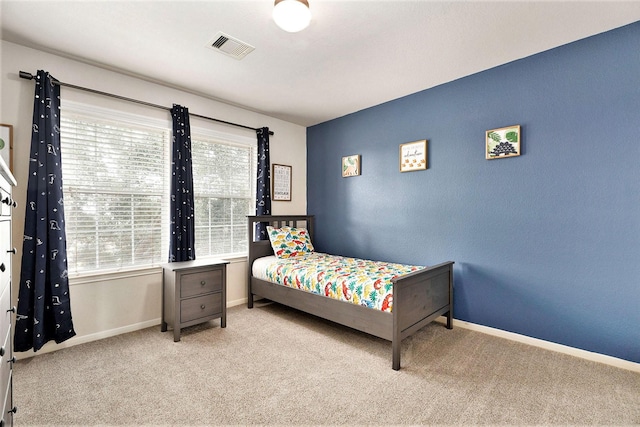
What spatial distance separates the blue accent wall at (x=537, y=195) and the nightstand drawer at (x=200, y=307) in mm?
1947

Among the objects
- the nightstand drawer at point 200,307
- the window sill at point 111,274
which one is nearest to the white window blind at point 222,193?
the window sill at point 111,274

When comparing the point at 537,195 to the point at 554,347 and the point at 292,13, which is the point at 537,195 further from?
the point at 292,13

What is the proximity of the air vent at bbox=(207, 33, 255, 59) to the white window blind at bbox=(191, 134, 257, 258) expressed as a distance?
1.22 m

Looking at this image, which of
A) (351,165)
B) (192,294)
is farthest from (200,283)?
(351,165)

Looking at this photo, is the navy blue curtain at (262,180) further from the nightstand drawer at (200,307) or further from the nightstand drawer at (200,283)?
the nightstand drawer at (200,307)

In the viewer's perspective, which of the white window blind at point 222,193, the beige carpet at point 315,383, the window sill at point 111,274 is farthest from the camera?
the white window blind at point 222,193

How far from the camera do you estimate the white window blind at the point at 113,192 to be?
2.67 metres

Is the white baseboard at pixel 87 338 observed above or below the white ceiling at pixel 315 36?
below

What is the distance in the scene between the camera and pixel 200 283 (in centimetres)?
292

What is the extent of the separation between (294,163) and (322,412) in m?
3.35

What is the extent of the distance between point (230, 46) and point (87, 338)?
108 inches

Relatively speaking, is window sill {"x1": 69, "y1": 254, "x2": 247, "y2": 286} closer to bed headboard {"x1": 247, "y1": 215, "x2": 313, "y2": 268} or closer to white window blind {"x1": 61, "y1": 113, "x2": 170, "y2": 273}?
white window blind {"x1": 61, "y1": 113, "x2": 170, "y2": 273}

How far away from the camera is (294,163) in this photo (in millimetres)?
4512

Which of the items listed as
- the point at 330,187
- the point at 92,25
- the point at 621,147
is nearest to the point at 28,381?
the point at 92,25
